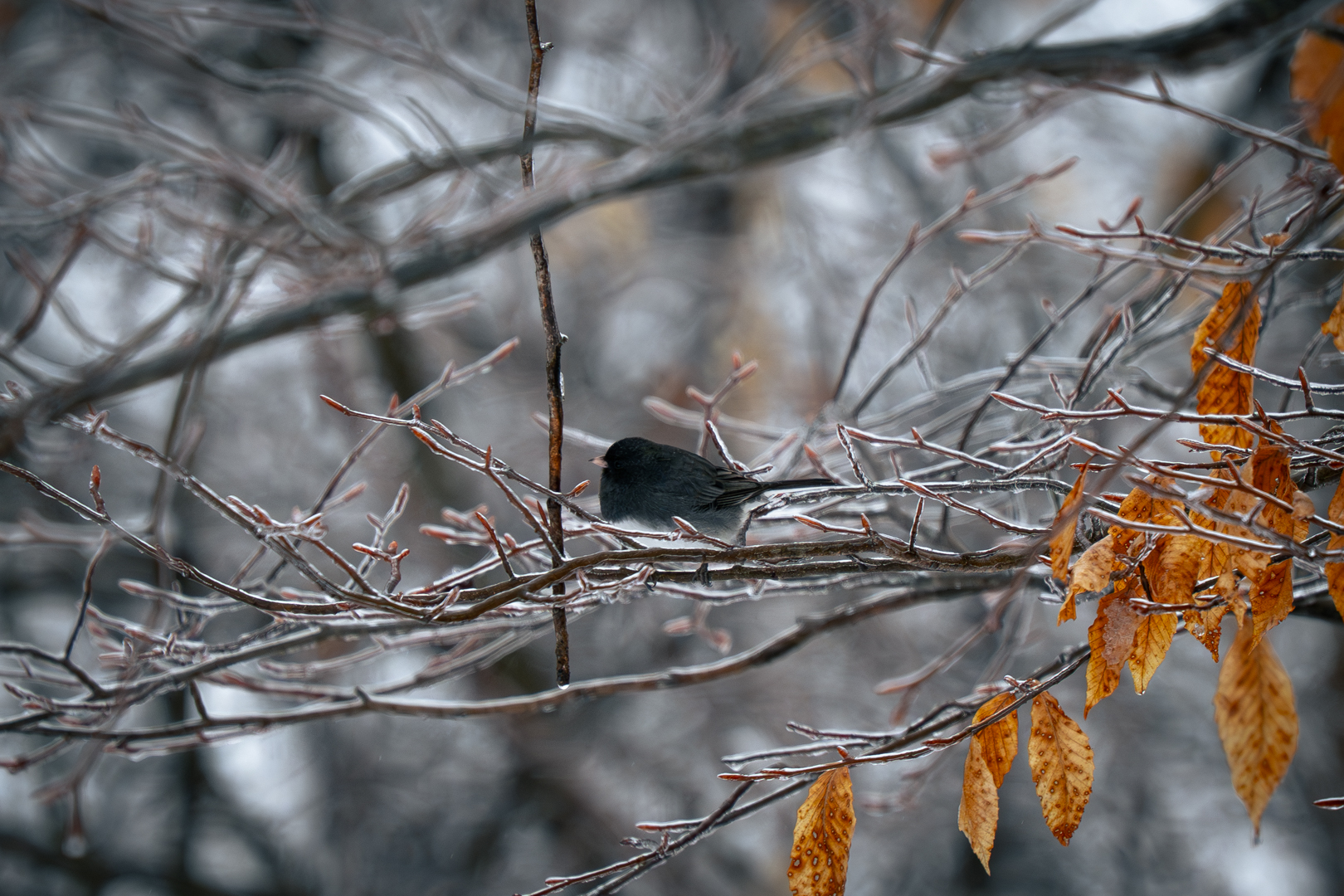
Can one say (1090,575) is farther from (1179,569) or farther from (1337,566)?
(1337,566)

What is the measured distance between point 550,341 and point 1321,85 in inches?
44.5

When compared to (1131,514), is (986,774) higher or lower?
lower

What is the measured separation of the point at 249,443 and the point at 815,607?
15.0 feet

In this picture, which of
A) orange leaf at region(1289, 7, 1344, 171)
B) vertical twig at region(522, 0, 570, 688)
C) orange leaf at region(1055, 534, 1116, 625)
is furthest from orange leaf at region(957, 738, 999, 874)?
orange leaf at region(1289, 7, 1344, 171)

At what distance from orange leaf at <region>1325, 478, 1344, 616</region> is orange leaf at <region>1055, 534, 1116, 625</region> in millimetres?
249

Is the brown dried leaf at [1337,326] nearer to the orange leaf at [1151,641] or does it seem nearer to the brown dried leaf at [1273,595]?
the brown dried leaf at [1273,595]

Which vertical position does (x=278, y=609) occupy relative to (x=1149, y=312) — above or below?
below

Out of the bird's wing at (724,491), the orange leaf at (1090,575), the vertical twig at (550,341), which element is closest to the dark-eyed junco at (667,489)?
the bird's wing at (724,491)

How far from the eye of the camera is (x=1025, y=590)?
2186 millimetres

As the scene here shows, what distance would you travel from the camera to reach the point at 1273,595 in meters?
1.13

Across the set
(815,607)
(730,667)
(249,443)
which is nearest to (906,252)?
(730,667)

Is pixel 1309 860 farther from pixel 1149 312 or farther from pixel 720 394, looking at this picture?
pixel 720 394

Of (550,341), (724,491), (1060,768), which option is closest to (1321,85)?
(1060,768)

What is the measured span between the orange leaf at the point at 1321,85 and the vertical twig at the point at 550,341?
104 cm
